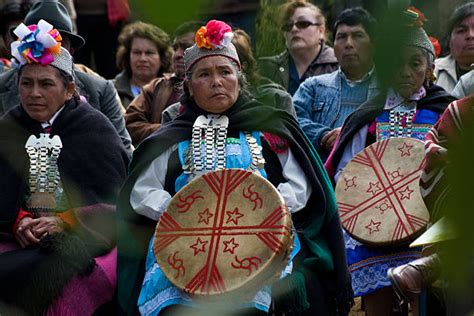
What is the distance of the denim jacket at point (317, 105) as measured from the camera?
18.1 feet

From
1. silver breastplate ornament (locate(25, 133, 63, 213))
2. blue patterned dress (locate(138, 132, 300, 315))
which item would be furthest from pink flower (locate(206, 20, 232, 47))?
silver breastplate ornament (locate(25, 133, 63, 213))

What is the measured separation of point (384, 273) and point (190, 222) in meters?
1.43

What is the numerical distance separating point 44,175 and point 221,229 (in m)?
0.96

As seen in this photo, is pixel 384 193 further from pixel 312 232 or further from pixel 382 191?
pixel 312 232

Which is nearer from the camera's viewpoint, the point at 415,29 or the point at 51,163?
the point at 415,29

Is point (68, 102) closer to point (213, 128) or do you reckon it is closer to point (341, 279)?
point (213, 128)

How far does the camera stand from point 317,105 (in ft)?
18.7

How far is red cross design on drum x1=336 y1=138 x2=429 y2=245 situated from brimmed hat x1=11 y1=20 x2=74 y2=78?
1.48 meters

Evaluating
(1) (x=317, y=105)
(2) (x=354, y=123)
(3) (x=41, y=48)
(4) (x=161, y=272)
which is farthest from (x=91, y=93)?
(4) (x=161, y=272)

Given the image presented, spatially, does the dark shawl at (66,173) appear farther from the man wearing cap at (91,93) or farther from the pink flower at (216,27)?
the pink flower at (216,27)

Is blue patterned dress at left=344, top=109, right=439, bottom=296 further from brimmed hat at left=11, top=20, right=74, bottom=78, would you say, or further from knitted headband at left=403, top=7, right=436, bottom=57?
knitted headband at left=403, top=7, right=436, bottom=57

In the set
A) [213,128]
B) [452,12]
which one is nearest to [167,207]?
[213,128]

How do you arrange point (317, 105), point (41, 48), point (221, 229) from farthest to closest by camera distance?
point (317, 105) → point (41, 48) → point (221, 229)

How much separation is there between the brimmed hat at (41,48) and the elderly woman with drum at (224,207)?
0.63 metres
